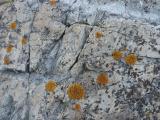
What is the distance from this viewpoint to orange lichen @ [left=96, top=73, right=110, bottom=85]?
502 centimetres

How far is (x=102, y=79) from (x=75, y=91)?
43cm

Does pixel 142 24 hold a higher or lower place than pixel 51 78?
higher

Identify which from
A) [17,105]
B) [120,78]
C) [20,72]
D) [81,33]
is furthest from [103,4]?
[17,105]

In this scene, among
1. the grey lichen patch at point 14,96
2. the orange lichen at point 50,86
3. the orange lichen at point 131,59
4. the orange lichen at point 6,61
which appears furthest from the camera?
the orange lichen at point 6,61

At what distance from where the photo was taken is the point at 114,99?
16.0ft

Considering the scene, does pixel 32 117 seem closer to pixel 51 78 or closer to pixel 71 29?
pixel 51 78

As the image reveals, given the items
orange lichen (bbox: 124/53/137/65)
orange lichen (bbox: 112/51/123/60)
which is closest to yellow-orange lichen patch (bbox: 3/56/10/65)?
orange lichen (bbox: 112/51/123/60)

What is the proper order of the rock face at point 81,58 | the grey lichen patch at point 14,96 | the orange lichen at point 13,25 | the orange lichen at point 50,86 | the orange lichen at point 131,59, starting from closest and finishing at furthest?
the rock face at point 81,58 → the orange lichen at point 131,59 → the orange lichen at point 50,86 → the grey lichen patch at point 14,96 → the orange lichen at point 13,25

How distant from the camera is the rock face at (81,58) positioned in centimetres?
488

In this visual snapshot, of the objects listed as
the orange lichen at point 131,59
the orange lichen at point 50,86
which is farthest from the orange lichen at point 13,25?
the orange lichen at point 131,59

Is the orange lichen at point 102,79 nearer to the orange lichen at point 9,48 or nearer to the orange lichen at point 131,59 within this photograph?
the orange lichen at point 131,59

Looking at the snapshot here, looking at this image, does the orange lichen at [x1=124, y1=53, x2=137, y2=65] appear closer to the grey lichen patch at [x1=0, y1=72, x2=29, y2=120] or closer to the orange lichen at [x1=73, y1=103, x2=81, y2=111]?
the orange lichen at [x1=73, y1=103, x2=81, y2=111]

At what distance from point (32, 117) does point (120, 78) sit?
1.42m

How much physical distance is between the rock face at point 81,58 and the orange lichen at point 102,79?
44 millimetres
